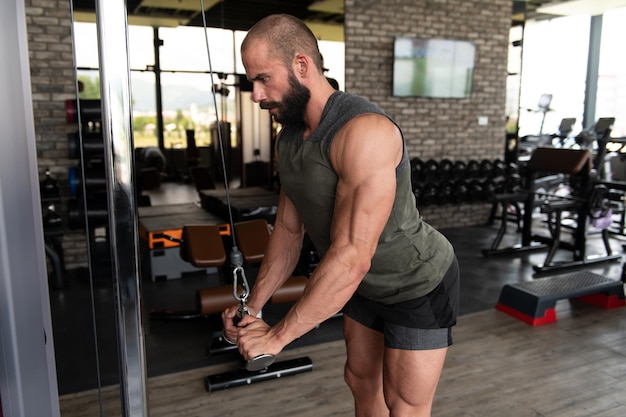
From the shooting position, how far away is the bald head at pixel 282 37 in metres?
1.05

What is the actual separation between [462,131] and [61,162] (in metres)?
4.12

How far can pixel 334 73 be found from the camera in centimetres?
510

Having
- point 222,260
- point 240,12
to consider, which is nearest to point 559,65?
point 240,12

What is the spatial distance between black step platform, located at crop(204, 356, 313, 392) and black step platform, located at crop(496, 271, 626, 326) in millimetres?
1425

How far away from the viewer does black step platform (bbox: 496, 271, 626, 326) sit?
310 centimetres

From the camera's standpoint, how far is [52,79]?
3.98 meters

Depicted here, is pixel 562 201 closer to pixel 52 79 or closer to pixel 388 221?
pixel 388 221

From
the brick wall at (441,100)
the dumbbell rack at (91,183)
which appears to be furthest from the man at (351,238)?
the brick wall at (441,100)

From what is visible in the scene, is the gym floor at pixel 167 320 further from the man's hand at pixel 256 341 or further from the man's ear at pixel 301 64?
the man's ear at pixel 301 64

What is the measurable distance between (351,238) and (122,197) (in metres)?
0.46

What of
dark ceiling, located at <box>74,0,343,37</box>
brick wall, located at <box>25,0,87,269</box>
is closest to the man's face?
brick wall, located at <box>25,0,87,269</box>

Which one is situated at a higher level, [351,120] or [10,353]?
[351,120]

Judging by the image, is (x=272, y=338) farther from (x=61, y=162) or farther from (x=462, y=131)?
(x=462, y=131)

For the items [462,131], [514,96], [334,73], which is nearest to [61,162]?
[334,73]
